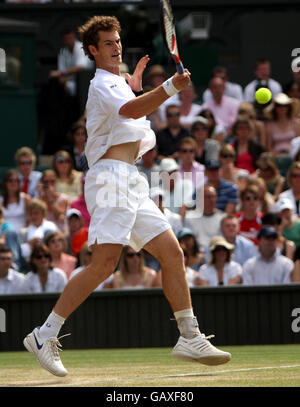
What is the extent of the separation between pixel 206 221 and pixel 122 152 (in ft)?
17.1

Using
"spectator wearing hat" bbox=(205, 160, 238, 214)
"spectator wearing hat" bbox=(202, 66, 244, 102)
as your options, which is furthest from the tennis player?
"spectator wearing hat" bbox=(202, 66, 244, 102)

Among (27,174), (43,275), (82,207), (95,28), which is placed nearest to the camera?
(95,28)

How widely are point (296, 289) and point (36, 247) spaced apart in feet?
8.44

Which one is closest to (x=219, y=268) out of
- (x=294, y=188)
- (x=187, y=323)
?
(x=294, y=188)

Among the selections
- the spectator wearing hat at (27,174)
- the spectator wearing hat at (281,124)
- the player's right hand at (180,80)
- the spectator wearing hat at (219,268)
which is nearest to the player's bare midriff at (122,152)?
the player's right hand at (180,80)

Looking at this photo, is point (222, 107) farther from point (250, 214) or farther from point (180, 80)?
point (180, 80)

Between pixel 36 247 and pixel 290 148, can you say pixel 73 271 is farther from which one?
pixel 290 148

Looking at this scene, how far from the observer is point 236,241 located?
1085cm

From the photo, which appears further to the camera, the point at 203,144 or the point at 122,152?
the point at 203,144

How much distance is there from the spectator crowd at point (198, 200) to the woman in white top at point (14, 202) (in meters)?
0.01

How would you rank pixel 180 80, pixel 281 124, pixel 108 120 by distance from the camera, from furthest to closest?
pixel 281 124 → pixel 108 120 → pixel 180 80

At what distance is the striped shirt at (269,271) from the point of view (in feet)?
33.6
